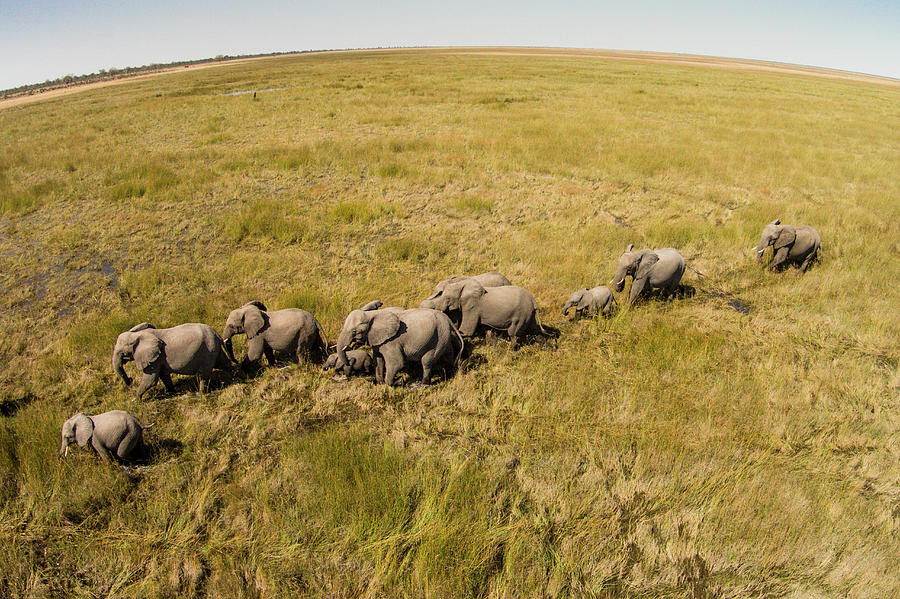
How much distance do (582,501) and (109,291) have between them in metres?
8.89

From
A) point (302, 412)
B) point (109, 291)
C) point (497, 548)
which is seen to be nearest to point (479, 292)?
point (302, 412)

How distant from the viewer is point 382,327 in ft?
16.4

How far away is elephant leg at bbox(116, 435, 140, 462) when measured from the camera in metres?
4.04

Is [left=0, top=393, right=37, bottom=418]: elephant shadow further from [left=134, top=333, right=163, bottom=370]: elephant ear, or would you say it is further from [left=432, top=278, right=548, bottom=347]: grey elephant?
[left=432, top=278, right=548, bottom=347]: grey elephant

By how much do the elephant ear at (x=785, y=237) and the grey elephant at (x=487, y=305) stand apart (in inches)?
235

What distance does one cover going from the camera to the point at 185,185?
1303 cm

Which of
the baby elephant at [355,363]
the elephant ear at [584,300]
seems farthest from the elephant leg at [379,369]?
the elephant ear at [584,300]

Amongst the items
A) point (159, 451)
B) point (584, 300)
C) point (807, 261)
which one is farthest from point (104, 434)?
point (807, 261)

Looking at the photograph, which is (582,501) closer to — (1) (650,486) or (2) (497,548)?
(1) (650,486)

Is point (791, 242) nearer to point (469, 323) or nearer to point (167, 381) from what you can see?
point (469, 323)

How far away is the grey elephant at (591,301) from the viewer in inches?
263

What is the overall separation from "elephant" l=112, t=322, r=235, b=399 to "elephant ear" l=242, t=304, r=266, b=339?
1.24ft

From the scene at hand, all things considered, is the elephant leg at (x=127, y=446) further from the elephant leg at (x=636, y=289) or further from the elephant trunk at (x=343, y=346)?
the elephant leg at (x=636, y=289)

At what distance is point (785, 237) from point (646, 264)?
364 cm
